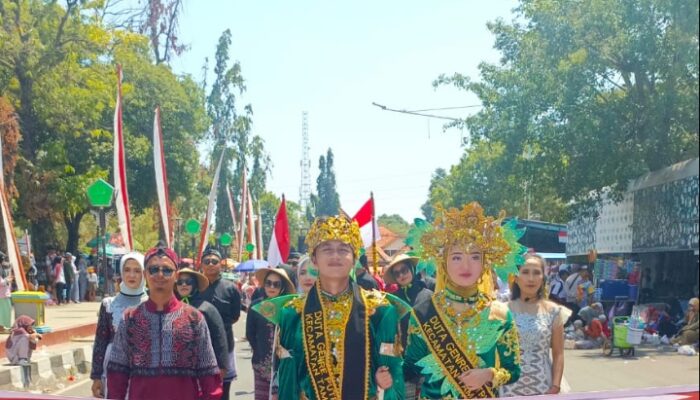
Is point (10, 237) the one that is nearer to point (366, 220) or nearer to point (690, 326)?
point (366, 220)

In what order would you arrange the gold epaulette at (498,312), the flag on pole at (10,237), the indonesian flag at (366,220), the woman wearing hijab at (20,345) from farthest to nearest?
the woman wearing hijab at (20,345)
the indonesian flag at (366,220)
the flag on pole at (10,237)
the gold epaulette at (498,312)

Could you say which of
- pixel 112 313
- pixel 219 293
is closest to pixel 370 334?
pixel 112 313

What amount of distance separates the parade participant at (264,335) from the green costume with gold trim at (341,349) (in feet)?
8.19

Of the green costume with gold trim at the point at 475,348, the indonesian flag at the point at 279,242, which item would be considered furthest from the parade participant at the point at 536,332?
the indonesian flag at the point at 279,242

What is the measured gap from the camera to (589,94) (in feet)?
16.1

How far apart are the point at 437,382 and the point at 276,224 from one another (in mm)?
6260

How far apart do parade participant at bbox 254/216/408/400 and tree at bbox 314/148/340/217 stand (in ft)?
1.21

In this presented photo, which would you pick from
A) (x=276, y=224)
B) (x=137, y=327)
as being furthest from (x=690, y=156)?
(x=276, y=224)

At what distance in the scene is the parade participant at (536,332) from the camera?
18.5 feet

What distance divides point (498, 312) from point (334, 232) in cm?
89

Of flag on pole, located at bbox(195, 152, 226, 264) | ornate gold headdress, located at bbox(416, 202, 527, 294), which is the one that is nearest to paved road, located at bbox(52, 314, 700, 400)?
ornate gold headdress, located at bbox(416, 202, 527, 294)

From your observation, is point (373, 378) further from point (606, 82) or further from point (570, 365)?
point (570, 365)

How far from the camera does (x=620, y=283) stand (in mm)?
4699

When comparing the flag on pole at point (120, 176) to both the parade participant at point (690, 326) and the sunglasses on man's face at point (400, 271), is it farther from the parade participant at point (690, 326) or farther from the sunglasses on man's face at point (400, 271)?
the parade participant at point (690, 326)
